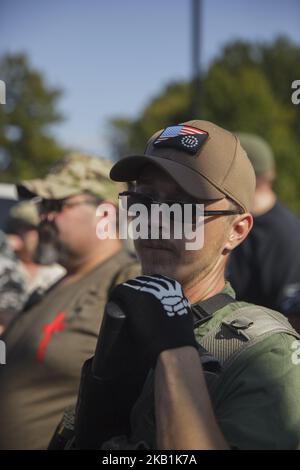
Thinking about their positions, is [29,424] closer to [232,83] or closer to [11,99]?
[11,99]

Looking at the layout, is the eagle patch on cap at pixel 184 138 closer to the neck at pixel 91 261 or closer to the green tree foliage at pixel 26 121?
the neck at pixel 91 261

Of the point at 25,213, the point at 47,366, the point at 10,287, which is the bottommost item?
the point at 10,287

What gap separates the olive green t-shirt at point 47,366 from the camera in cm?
297

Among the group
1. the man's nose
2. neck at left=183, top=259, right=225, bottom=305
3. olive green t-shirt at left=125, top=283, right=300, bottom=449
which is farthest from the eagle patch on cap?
the man's nose

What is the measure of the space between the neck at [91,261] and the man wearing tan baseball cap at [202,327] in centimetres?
131

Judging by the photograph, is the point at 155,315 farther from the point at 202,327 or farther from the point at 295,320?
the point at 295,320

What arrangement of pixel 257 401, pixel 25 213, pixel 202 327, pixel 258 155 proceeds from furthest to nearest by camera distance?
1. pixel 25 213
2. pixel 258 155
3. pixel 202 327
4. pixel 257 401

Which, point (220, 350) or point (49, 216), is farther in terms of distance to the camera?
point (49, 216)

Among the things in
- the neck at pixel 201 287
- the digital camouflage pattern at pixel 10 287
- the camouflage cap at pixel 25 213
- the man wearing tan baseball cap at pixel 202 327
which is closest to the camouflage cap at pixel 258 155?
the digital camouflage pattern at pixel 10 287

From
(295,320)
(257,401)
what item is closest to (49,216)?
(295,320)

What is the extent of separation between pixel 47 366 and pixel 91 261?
0.62 meters

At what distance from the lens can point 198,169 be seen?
6.47 ft

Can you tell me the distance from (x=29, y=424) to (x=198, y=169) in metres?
1.52

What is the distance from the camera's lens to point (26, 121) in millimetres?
38812
